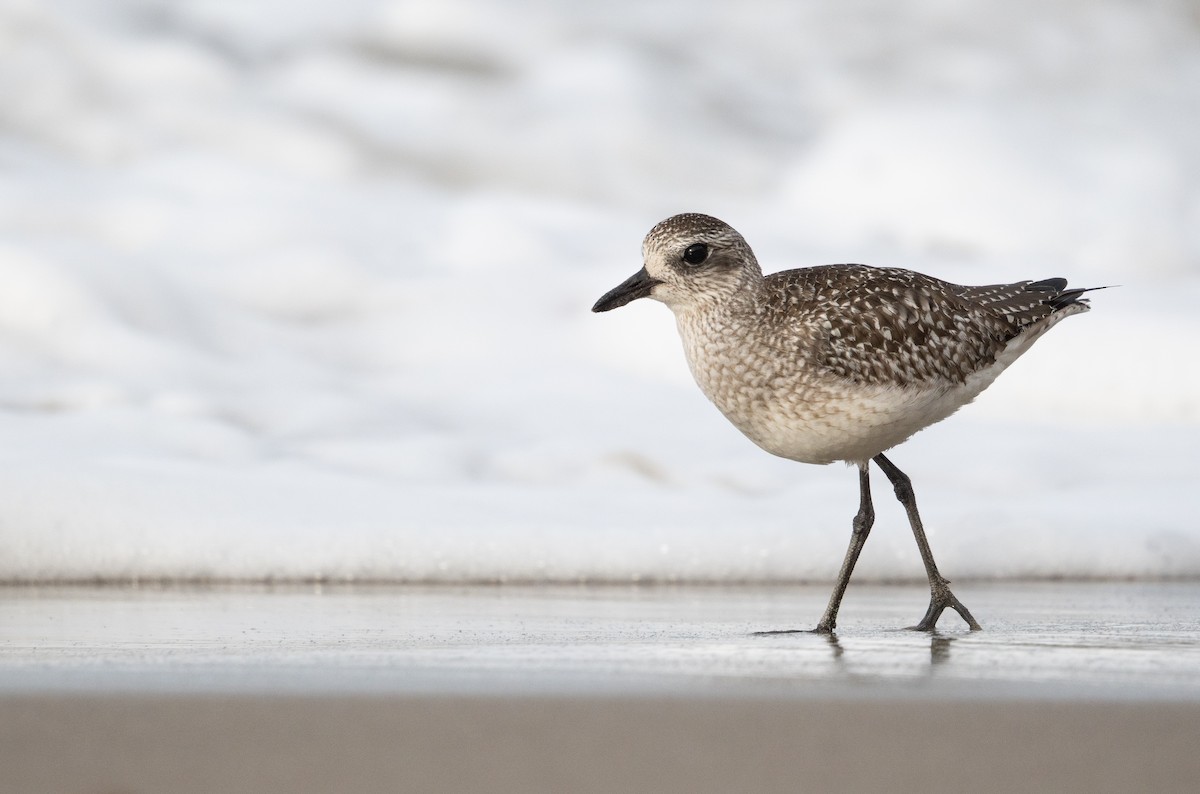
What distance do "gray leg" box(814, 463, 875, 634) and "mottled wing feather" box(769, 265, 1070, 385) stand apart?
397 mm

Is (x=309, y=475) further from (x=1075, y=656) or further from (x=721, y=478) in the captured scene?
(x=1075, y=656)

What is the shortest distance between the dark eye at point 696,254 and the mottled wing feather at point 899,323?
11.7 inches

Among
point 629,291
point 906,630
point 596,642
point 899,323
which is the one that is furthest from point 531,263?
point 596,642

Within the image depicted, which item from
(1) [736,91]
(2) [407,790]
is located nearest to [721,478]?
(2) [407,790]

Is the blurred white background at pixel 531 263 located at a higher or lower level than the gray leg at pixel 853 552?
higher

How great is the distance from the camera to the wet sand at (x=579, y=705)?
96.6 inches

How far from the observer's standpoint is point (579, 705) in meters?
2.96

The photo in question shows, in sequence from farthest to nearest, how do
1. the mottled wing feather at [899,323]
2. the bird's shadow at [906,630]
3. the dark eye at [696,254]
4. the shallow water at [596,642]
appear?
the dark eye at [696,254] → the mottled wing feather at [899,323] → the bird's shadow at [906,630] → the shallow water at [596,642]

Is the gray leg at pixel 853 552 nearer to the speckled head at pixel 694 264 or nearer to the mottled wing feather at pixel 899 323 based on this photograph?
the mottled wing feather at pixel 899 323

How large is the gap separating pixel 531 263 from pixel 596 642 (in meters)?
6.70

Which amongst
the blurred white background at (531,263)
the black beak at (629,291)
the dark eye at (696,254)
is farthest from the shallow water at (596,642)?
the dark eye at (696,254)

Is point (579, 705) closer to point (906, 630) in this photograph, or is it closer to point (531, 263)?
point (906, 630)

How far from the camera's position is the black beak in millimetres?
4855

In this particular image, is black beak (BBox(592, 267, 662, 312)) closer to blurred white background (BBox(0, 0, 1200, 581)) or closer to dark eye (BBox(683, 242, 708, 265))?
dark eye (BBox(683, 242, 708, 265))
